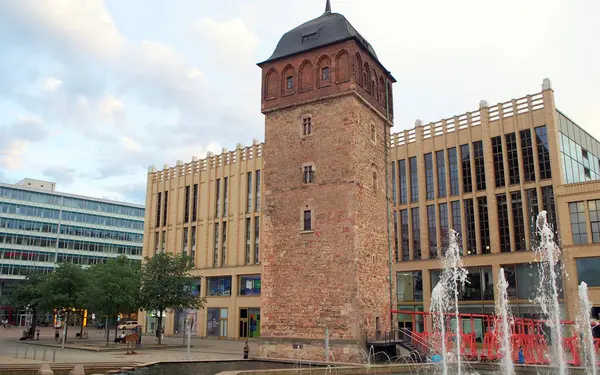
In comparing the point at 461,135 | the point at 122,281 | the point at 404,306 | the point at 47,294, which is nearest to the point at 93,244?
the point at 47,294

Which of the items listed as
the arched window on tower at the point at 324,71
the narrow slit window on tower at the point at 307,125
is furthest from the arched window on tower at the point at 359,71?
the narrow slit window on tower at the point at 307,125

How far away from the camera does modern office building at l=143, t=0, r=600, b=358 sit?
97.7 feet

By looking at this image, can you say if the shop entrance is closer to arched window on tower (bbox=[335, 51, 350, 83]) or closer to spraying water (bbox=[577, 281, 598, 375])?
arched window on tower (bbox=[335, 51, 350, 83])

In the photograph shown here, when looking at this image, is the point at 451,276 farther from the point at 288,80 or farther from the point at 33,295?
the point at 33,295

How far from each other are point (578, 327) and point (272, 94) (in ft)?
73.8

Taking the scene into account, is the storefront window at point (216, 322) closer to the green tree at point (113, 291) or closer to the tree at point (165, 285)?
the tree at point (165, 285)

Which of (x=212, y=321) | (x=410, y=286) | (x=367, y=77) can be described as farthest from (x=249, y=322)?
(x=367, y=77)

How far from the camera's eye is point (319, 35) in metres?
32.3

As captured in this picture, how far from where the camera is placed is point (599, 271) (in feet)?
115

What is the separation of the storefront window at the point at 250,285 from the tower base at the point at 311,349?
741 inches

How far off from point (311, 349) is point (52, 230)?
230 ft

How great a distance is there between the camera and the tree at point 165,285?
40.4m

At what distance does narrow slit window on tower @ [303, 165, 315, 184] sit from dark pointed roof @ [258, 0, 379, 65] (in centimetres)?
718

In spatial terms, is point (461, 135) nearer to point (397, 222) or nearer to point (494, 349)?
point (397, 222)
